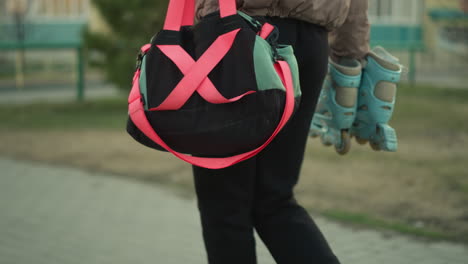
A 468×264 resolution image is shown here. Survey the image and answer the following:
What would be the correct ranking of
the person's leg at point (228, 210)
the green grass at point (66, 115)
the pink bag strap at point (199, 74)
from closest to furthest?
Answer: the pink bag strap at point (199, 74)
the person's leg at point (228, 210)
the green grass at point (66, 115)

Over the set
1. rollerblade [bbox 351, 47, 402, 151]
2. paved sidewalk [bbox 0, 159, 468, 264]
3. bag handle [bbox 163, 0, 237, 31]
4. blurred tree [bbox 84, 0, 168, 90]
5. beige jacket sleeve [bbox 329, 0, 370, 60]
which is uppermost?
bag handle [bbox 163, 0, 237, 31]

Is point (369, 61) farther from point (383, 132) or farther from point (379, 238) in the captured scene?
point (379, 238)

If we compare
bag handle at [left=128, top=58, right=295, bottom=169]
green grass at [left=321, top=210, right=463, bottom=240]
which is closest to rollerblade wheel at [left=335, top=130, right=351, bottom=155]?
bag handle at [left=128, top=58, right=295, bottom=169]

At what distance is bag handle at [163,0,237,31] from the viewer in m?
1.92

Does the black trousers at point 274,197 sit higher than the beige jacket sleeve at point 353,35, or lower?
lower

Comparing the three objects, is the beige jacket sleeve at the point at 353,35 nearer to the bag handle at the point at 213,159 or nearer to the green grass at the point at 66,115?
the bag handle at the point at 213,159

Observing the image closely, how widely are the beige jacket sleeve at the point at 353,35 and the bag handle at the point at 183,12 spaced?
568 millimetres

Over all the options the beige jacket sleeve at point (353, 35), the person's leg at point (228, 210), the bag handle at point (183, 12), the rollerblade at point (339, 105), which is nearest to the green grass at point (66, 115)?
the rollerblade at point (339, 105)

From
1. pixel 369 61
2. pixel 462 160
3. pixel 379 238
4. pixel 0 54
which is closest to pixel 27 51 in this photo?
pixel 0 54

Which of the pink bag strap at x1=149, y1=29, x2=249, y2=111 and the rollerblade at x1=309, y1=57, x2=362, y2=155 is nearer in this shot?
the pink bag strap at x1=149, y1=29, x2=249, y2=111

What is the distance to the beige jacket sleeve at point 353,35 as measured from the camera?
2.34 meters

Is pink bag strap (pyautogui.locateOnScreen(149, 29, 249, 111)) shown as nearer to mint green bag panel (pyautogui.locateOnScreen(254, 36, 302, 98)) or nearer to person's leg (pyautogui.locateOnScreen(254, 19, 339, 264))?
mint green bag panel (pyautogui.locateOnScreen(254, 36, 302, 98))

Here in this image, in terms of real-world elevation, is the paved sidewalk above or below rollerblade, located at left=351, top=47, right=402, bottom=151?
below

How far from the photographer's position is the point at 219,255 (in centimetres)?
221
